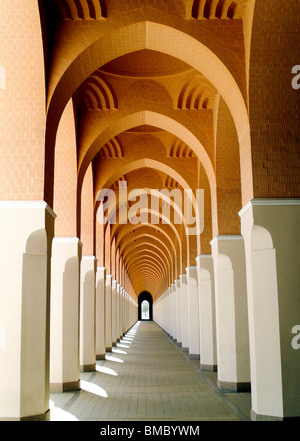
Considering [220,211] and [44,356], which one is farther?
[220,211]

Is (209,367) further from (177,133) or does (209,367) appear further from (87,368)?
(177,133)

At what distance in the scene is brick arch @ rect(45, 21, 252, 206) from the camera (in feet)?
26.3

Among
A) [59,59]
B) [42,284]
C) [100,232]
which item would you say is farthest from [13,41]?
[100,232]

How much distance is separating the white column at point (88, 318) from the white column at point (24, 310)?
6.43 meters

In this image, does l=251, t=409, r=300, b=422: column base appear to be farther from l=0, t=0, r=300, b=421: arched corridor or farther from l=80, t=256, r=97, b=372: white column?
l=80, t=256, r=97, b=372: white column

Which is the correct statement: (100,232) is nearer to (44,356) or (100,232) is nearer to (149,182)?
(149,182)

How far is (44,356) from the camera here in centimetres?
719

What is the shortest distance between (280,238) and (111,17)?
180 inches

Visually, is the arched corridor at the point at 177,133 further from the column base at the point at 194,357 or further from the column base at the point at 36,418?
the column base at the point at 194,357

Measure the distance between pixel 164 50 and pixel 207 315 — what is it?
7.39m

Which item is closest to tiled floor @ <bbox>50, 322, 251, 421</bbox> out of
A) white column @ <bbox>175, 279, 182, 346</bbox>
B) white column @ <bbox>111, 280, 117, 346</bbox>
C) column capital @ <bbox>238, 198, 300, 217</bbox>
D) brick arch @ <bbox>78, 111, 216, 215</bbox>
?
column capital @ <bbox>238, 198, 300, 217</bbox>

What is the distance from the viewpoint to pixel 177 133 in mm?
12625

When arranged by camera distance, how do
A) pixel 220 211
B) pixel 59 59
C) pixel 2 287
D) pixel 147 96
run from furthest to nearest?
pixel 147 96 → pixel 220 211 → pixel 59 59 → pixel 2 287

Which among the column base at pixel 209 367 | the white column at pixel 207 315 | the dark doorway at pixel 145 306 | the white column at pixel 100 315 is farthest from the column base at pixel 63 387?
the dark doorway at pixel 145 306
